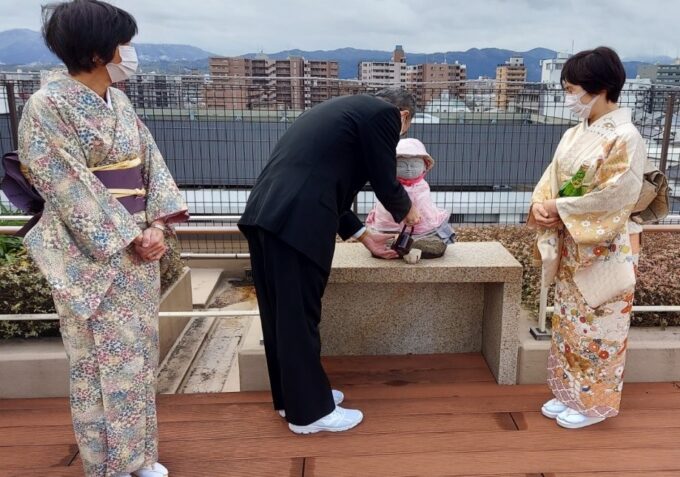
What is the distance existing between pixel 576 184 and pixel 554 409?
3.35ft

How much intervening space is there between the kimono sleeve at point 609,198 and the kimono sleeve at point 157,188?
61.2 inches

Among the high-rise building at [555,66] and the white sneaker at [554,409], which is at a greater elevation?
the high-rise building at [555,66]

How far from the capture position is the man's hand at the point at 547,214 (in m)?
2.32

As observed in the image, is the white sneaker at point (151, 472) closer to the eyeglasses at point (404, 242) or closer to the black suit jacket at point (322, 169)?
the black suit jacket at point (322, 169)

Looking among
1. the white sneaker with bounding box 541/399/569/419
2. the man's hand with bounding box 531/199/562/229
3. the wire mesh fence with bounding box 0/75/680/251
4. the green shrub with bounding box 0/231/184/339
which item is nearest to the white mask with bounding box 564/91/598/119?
the man's hand with bounding box 531/199/562/229

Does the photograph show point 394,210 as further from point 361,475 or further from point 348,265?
point 361,475

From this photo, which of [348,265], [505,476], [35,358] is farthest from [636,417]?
[35,358]

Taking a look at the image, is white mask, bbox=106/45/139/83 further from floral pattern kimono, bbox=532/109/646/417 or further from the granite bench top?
floral pattern kimono, bbox=532/109/646/417

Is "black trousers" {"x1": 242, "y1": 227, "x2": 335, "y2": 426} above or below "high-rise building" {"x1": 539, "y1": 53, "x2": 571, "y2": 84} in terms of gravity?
below

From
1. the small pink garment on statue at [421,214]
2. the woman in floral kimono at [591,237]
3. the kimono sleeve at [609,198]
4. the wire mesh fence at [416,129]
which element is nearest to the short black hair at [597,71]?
the woman in floral kimono at [591,237]

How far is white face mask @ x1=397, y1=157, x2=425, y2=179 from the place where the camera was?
2.52 meters

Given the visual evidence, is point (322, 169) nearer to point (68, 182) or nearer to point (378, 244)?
point (378, 244)

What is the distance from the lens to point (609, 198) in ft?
6.98

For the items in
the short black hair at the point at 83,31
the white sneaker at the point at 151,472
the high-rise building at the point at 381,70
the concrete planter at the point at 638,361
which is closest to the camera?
the short black hair at the point at 83,31
